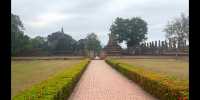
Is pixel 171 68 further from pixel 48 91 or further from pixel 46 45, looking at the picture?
pixel 46 45

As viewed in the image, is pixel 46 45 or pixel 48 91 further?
pixel 46 45

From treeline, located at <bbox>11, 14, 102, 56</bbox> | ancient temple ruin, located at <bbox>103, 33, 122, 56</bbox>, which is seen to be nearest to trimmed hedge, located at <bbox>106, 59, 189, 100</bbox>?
treeline, located at <bbox>11, 14, 102, 56</bbox>

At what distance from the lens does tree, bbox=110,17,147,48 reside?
65.9 meters

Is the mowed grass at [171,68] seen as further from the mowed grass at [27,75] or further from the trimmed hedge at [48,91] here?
the mowed grass at [27,75]

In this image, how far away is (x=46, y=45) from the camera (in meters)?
64.0

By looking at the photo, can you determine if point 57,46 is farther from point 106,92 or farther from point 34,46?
point 106,92

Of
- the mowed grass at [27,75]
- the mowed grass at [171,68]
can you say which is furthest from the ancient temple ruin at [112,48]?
the mowed grass at [27,75]

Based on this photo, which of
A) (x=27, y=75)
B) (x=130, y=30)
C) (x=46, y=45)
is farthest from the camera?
(x=130, y=30)

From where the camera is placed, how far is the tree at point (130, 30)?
216 ft

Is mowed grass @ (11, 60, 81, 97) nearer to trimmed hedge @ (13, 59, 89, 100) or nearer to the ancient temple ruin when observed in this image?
trimmed hedge @ (13, 59, 89, 100)

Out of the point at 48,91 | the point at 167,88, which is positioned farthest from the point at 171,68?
the point at 48,91

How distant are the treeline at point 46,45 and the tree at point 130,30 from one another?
6.72m

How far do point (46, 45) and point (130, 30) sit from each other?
51.6ft

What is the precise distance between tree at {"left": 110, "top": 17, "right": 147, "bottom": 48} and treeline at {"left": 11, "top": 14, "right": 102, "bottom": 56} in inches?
265
